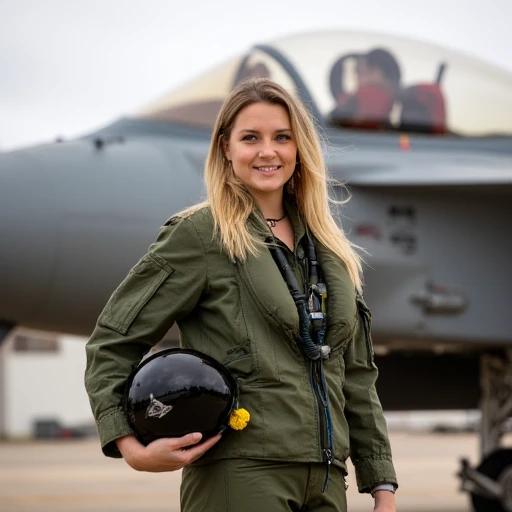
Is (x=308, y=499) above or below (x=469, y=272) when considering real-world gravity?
above

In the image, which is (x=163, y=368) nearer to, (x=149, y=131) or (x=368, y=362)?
(x=368, y=362)

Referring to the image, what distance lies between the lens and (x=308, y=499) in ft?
7.72

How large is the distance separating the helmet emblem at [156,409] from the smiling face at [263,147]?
0.60 metres

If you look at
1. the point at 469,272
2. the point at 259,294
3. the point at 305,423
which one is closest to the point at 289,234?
the point at 259,294

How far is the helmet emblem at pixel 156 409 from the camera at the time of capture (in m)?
2.22

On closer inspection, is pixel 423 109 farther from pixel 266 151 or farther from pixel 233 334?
pixel 233 334

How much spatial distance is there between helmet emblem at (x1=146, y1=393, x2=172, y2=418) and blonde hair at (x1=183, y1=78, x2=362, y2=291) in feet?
1.26

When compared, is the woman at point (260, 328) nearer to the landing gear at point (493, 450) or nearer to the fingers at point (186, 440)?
the fingers at point (186, 440)

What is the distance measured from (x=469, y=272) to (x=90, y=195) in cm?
236

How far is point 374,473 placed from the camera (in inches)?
100

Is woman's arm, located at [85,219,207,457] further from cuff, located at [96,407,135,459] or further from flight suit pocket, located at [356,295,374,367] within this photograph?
flight suit pocket, located at [356,295,374,367]

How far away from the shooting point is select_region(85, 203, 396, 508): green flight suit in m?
2.29

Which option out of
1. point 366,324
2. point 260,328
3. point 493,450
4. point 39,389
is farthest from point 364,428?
point 39,389

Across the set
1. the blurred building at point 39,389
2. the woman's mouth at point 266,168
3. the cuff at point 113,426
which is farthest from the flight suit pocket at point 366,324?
the blurred building at point 39,389
